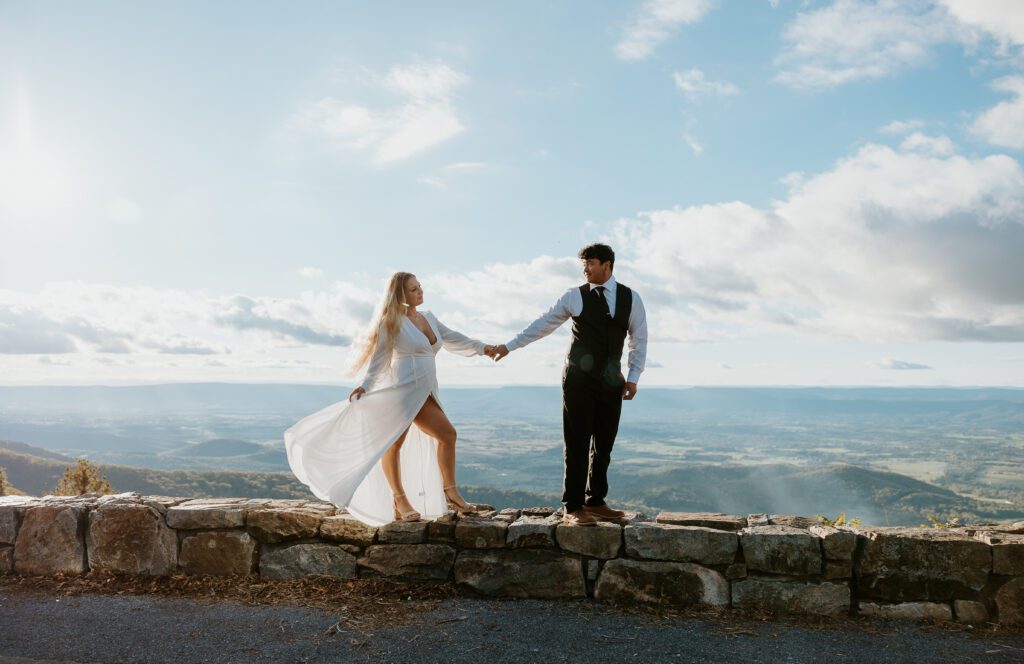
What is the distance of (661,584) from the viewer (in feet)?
17.0

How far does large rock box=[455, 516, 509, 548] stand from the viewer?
554 cm

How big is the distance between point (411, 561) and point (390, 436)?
1050 millimetres

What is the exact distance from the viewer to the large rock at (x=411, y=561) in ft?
18.4

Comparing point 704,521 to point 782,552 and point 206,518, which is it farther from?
point 206,518

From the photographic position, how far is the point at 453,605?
5.21 meters

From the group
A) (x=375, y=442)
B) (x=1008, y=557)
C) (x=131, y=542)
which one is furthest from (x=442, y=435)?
(x=1008, y=557)

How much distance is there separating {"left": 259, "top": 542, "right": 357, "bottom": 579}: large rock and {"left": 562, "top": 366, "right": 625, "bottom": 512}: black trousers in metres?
1.93

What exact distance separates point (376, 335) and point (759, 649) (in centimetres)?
383

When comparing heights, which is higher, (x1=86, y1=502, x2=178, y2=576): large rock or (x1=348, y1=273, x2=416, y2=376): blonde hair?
(x1=348, y1=273, x2=416, y2=376): blonde hair

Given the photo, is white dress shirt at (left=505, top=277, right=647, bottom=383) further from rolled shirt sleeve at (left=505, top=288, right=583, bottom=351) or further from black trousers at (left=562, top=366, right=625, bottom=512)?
black trousers at (left=562, top=366, right=625, bottom=512)

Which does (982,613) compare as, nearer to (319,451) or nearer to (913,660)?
(913,660)

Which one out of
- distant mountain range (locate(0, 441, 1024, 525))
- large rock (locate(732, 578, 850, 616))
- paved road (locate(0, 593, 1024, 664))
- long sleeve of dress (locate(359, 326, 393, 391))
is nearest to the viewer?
paved road (locate(0, 593, 1024, 664))

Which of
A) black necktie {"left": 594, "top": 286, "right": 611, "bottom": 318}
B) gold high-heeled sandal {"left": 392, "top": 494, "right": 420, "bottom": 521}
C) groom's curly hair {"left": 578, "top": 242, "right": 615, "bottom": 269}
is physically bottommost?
gold high-heeled sandal {"left": 392, "top": 494, "right": 420, "bottom": 521}

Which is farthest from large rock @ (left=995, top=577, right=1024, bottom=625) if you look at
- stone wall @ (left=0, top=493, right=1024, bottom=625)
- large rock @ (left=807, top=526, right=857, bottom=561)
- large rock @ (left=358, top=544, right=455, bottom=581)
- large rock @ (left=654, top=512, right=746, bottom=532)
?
large rock @ (left=358, top=544, right=455, bottom=581)
